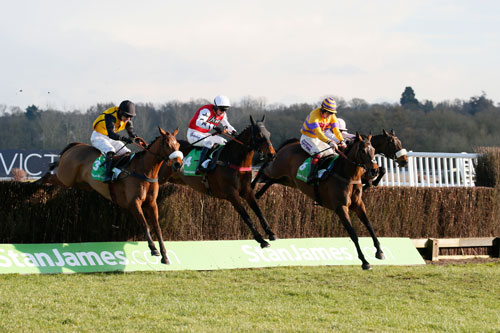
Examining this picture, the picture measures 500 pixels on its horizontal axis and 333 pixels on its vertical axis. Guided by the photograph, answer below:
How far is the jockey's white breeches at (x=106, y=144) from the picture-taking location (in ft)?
32.1

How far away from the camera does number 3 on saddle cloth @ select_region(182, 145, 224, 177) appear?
10.0 meters

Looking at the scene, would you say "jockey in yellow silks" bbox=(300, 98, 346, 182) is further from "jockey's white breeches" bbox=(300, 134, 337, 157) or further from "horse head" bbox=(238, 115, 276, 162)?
"horse head" bbox=(238, 115, 276, 162)

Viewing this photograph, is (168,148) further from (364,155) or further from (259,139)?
(364,155)

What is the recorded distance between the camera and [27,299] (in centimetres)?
664

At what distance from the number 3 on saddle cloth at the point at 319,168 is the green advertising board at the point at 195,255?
1.09 meters

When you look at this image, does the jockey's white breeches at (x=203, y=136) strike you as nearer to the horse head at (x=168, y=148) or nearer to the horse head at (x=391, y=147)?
the horse head at (x=168, y=148)

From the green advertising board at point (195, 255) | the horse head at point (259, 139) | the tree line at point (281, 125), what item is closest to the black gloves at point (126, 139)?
the green advertising board at point (195, 255)

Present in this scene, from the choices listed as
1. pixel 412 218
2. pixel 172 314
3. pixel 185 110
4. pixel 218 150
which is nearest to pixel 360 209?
pixel 218 150

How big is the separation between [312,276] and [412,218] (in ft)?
14.0

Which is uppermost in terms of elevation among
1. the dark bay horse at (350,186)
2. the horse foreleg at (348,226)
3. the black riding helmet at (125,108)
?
the black riding helmet at (125,108)

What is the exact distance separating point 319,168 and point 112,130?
3.16 meters

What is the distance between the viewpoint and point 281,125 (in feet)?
171

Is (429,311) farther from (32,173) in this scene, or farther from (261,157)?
(32,173)

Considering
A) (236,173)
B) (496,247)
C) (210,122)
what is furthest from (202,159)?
(496,247)
